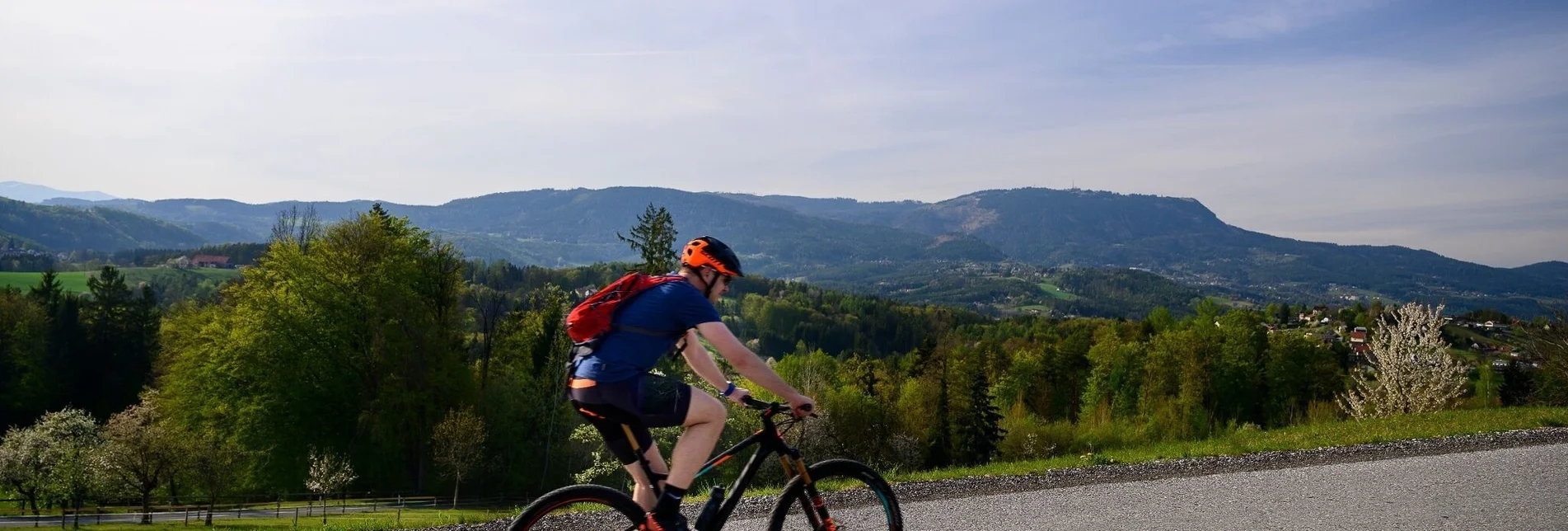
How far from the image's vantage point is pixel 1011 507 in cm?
841

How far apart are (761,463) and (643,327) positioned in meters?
1.16

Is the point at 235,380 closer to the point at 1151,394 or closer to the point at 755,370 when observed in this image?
the point at 755,370

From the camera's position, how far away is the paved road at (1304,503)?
746cm

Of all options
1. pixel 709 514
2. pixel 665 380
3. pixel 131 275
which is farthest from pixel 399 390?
pixel 131 275

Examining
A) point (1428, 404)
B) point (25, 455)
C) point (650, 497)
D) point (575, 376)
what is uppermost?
point (575, 376)

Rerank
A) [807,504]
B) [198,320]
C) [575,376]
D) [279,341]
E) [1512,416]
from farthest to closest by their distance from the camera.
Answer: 1. [198,320]
2. [279,341]
3. [1512,416]
4. [807,504]
5. [575,376]

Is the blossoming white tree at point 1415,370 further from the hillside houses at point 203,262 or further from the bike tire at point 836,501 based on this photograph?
the hillside houses at point 203,262

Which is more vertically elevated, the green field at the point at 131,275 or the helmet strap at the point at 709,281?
the helmet strap at the point at 709,281

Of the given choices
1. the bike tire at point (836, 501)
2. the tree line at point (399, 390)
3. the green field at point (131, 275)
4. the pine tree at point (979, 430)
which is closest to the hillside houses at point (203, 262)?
the green field at point (131, 275)

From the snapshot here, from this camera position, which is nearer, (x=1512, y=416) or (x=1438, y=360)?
(x=1512, y=416)

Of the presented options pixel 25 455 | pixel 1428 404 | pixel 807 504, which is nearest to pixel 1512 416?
pixel 1428 404

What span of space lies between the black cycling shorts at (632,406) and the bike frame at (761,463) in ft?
0.44

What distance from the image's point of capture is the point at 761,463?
5.06m

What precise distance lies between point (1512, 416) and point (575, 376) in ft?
58.0
